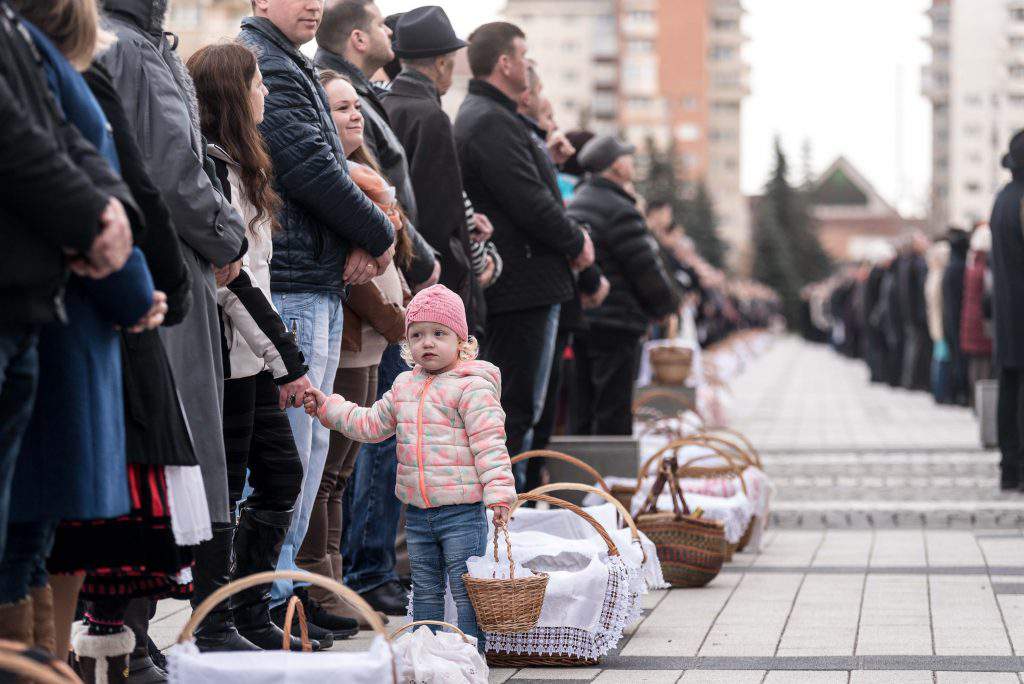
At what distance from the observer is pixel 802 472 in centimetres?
1385

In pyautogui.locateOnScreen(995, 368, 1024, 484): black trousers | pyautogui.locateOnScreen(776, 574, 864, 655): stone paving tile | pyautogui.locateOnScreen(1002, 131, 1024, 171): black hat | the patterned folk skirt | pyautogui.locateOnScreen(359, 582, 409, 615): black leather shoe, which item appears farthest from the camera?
pyautogui.locateOnScreen(995, 368, 1024, 484): black trousers

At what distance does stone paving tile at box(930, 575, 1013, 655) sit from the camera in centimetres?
610

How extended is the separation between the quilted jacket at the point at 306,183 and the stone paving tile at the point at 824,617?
200cm

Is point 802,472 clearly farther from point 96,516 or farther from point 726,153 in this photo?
point 726,153

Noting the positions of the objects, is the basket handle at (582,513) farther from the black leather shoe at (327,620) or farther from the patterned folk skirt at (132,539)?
the patterned folk skirt at (132,539)

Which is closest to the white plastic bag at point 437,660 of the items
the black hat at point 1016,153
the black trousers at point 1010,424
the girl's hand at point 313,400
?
the girl's hand at point 313,400

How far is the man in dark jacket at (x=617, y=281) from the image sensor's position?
10555 millimetres

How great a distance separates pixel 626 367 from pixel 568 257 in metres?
2.13

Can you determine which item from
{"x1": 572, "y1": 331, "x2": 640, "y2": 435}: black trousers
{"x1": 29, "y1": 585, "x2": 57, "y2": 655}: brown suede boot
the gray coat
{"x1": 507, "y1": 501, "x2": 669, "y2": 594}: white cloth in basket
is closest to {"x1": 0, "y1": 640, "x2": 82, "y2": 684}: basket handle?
{"x1": 29, "y1": 585, "x2": 57, "y2": 655}: brown suede boot

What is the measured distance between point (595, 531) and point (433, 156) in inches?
68.6

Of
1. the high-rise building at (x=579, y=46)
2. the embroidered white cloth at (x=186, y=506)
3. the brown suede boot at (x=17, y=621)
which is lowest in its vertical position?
the brown suede boot at (x=17, y=621)

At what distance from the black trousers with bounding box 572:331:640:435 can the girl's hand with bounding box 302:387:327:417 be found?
4.96m

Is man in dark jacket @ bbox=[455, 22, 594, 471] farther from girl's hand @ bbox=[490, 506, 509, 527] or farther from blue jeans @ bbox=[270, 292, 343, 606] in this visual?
girl's hand @ bbox=[490, 506, 509, 527]

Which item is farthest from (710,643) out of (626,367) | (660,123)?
(660,123)
